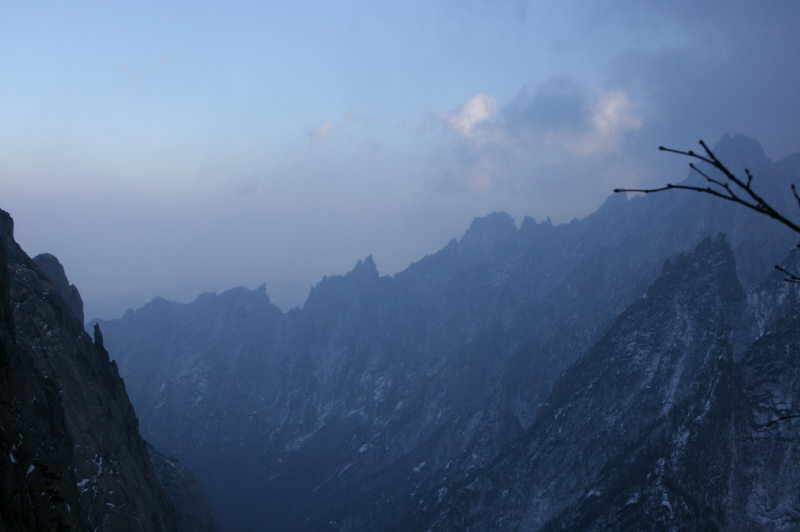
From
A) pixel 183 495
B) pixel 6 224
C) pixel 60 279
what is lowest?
pixel 183 495

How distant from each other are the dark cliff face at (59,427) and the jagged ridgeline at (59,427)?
8cm

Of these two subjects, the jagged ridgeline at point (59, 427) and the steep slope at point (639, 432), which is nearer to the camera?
the jagged ridgeline at point (59, 427)

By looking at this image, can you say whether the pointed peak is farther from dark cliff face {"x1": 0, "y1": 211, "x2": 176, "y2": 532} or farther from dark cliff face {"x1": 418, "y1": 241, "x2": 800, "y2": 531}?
dark cliff face {"x1": 418, "y1": 241, "x2": 800, "y2": 531}

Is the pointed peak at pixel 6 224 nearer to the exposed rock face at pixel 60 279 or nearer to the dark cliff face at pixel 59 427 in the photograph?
the dark cliff face at pixel 59 427

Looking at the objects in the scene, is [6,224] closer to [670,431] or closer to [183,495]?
[183,495]

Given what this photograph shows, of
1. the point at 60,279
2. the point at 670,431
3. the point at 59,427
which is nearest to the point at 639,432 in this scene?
the point at 670,431

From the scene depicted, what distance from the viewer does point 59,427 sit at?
3856 centimetres

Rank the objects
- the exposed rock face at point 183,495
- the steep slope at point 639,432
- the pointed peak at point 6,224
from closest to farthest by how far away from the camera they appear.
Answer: the pointed peak at point 6,224, the steep slope at point 639,432, the exposed rock face at point 183,495

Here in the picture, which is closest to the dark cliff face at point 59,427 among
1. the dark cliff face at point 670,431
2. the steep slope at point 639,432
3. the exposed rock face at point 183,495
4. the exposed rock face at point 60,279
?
the exposed rock face at point 60,279

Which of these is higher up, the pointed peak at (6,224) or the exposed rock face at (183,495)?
the pointed peak at (6,224)

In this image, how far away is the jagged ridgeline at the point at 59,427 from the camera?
96.3 ft

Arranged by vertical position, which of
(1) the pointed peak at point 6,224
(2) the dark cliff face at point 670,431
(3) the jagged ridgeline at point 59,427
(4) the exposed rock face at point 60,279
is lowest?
(2) the dark cliff face at point 670,431

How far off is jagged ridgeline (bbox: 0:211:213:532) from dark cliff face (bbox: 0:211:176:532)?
8cm

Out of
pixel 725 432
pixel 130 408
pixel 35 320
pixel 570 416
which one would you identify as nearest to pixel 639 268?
pixel 570 416
